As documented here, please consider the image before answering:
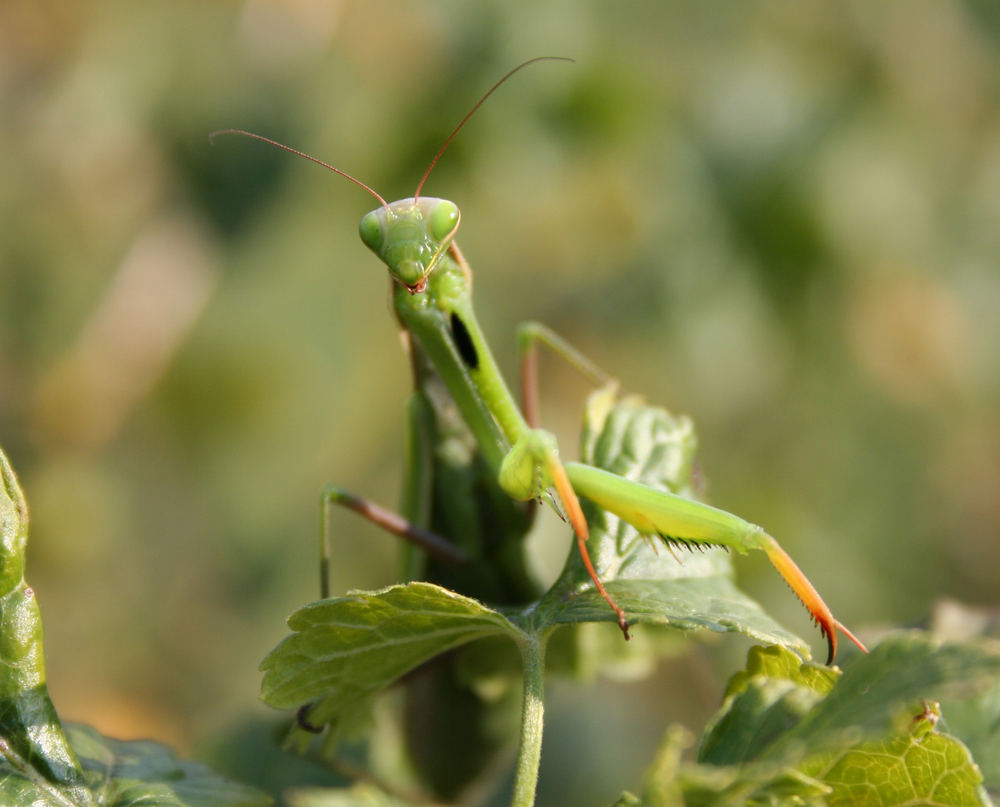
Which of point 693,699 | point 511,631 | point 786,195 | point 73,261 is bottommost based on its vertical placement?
point 693,699

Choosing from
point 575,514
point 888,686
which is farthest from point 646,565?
point 888,686

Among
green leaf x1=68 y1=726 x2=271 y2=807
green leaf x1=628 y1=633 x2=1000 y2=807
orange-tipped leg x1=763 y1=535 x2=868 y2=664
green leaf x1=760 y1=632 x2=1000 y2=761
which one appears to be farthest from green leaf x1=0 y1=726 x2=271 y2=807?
orange-tipped leg x1=763 y1=535 x2=868 y2=664

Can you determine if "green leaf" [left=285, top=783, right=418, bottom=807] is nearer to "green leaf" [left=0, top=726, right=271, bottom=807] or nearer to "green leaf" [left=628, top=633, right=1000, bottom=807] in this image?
"green leaf" [left=0, top=726, right=271, bottom=807]

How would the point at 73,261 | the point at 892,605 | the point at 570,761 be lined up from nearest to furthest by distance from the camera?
the point at 570,761, the point at 73,261, the point at 892,605

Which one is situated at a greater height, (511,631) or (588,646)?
(511,631)

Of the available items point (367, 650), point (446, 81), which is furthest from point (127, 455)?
point (367, 650)

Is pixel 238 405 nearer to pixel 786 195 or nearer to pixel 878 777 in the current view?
pixel 786 195

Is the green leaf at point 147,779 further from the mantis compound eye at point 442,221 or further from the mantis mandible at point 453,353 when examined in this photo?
the mantis compound eye at point 442,221
